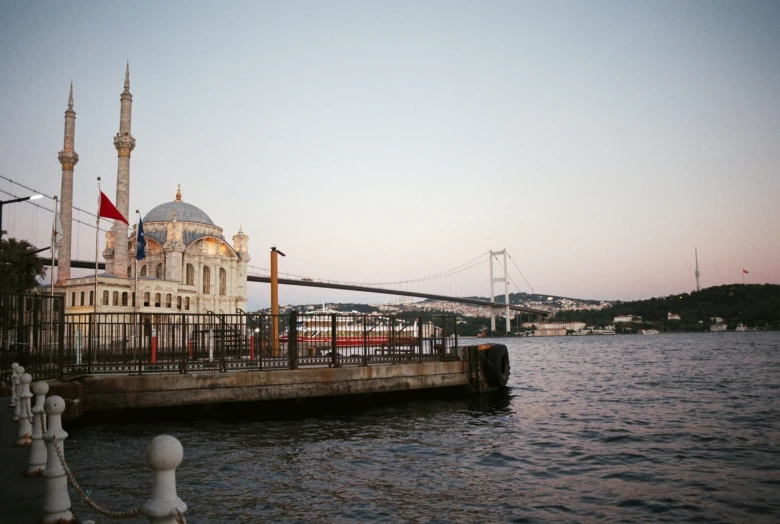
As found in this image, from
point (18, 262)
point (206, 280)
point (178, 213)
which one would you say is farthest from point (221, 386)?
point (178, 213)

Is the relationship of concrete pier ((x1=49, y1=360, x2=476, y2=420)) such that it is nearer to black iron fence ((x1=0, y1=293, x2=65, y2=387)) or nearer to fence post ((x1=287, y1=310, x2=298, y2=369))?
fence post ((x1=287, y1=310, x2=298, y2=369))

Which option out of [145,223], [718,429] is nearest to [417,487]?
[718,429]

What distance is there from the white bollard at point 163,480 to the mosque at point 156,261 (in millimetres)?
42232

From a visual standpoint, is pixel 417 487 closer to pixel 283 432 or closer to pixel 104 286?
pixel 283 432

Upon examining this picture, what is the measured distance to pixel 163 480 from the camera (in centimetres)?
295

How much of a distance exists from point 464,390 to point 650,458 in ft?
31.2

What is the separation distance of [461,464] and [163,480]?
822cm

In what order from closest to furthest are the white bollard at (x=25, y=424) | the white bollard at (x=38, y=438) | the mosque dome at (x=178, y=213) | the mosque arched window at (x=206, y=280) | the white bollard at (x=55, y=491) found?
1. the white bollard at (x=55, y=491)
2. the white bollard at (x=38, y=438)
3. the white bollard at (x=25, y=424)
4. the mosque arched window at (x=206, y=280)
5. the mosque dome at (x=178, y=213)

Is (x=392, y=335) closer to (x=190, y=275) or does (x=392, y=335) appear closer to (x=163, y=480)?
(x=163, y=480)

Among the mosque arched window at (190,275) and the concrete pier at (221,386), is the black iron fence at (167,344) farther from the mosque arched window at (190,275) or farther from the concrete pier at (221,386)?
the mosque arched window at (190,275)

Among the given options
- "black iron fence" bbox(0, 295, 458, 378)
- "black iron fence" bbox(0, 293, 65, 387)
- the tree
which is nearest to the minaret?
the tree

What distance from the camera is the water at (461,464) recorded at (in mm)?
7785

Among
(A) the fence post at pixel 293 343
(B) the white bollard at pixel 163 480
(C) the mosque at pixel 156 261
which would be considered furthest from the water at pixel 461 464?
(C) the mosque at pixel 156 261

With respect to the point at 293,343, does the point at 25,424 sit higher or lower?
lower
